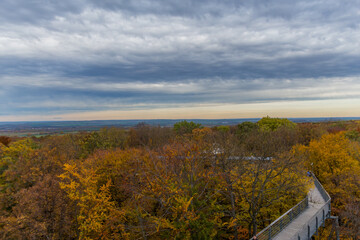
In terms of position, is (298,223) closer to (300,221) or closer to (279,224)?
(300,221)

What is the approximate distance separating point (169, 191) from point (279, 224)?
979cm

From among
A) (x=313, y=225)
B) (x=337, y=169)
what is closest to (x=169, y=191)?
(x=313, y=225)

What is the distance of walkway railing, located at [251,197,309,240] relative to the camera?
55.5 ft

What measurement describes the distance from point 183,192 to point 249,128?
2164 inches

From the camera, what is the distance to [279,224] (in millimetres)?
18844

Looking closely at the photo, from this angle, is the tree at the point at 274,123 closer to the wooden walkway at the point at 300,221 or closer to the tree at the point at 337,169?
the tree at the point at 337,169

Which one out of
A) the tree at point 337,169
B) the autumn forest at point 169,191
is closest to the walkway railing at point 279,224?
the autumn forest at point 169,191

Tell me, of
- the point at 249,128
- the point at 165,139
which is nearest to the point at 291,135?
the point at 249,128

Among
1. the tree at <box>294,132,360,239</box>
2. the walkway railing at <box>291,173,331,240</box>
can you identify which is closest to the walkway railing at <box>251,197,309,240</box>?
the walkway railing at <box>291,173,331,240</box>

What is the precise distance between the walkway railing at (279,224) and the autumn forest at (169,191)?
67.0 inches

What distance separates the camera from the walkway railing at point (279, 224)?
16.9 meters

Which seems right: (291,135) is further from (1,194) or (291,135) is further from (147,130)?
(1,194)

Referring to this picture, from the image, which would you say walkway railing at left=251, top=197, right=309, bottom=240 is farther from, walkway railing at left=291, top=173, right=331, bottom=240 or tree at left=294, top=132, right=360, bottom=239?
tree at left=294, top=132, right=360, bottom=239

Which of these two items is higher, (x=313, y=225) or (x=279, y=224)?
(x=279, y=224)
